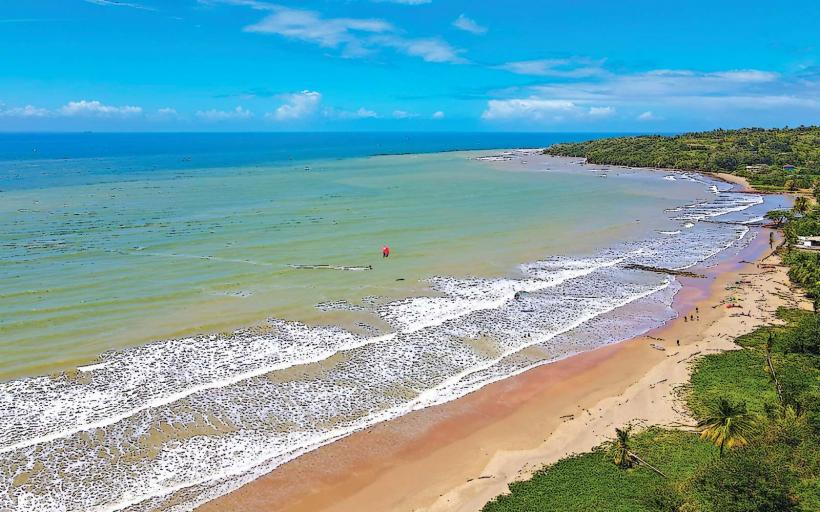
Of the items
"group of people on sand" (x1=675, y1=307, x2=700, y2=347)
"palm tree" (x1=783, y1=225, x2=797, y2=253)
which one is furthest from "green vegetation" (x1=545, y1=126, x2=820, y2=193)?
"group of people on sand" (x1=675, y1=307, x2=700, y2=347)

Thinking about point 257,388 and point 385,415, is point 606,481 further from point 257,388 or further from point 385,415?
point 257,388

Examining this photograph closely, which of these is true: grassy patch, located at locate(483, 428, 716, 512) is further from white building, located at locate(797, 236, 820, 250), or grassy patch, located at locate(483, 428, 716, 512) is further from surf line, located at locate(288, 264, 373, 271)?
white building, located at locate(797, 236, 820, 250)

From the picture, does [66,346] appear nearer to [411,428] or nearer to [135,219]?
[411,428]

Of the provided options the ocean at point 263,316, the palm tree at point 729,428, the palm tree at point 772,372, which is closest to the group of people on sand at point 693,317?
the ocean at point 263,316

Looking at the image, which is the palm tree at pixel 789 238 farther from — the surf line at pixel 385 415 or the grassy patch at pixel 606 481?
the grassy patch at pixel 606 481

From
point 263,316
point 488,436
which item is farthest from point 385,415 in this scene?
point 263,316
